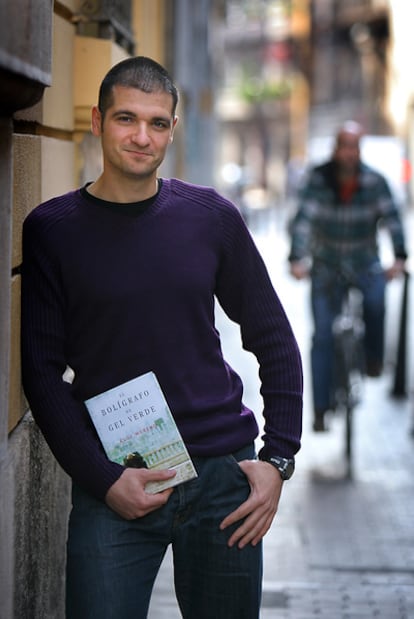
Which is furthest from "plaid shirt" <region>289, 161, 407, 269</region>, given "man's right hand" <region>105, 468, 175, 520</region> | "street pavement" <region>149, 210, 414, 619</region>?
"man's right hand" <region>105, 468, 175, 520</region>

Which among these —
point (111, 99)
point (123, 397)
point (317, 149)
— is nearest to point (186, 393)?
point (123, 397)

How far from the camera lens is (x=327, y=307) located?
7.42 metres

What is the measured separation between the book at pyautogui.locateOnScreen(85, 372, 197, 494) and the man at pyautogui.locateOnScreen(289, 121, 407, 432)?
4.54m

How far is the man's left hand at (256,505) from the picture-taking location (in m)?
2.90

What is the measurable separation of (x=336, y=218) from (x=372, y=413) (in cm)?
203

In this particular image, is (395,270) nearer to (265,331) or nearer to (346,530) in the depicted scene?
(346,530)

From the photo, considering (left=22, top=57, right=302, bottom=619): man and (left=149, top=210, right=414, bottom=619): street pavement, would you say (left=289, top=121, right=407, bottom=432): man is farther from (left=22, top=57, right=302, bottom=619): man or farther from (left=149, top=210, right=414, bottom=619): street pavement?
(left=22, top=57, right=302, bottom=619): man

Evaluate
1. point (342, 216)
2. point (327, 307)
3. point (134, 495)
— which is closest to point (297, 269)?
point (327, 307)

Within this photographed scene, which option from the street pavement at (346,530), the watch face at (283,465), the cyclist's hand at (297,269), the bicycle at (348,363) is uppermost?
the watch face at (283,465)

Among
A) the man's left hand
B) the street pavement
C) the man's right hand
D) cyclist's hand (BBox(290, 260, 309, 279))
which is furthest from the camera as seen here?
cyclist's hand (BBox(290, 260, 309, 279))

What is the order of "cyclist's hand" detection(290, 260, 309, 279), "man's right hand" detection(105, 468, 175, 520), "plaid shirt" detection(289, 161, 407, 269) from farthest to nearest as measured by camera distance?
1. "plaid shirt" detection(289, 161, 407, 269)
2. "cyclist's hand" detection(290, 260, 309, 279)
3. "man's right hand" detection(105, 468, 175, 520)

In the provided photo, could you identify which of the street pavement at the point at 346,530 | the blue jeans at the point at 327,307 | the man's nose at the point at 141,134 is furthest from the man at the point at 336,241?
the man's nose at the point at 141,134

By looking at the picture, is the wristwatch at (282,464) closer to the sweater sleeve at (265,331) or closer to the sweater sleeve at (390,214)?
the sweater sleeve at (265,331)

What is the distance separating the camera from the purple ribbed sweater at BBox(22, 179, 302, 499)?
285 centimetres
